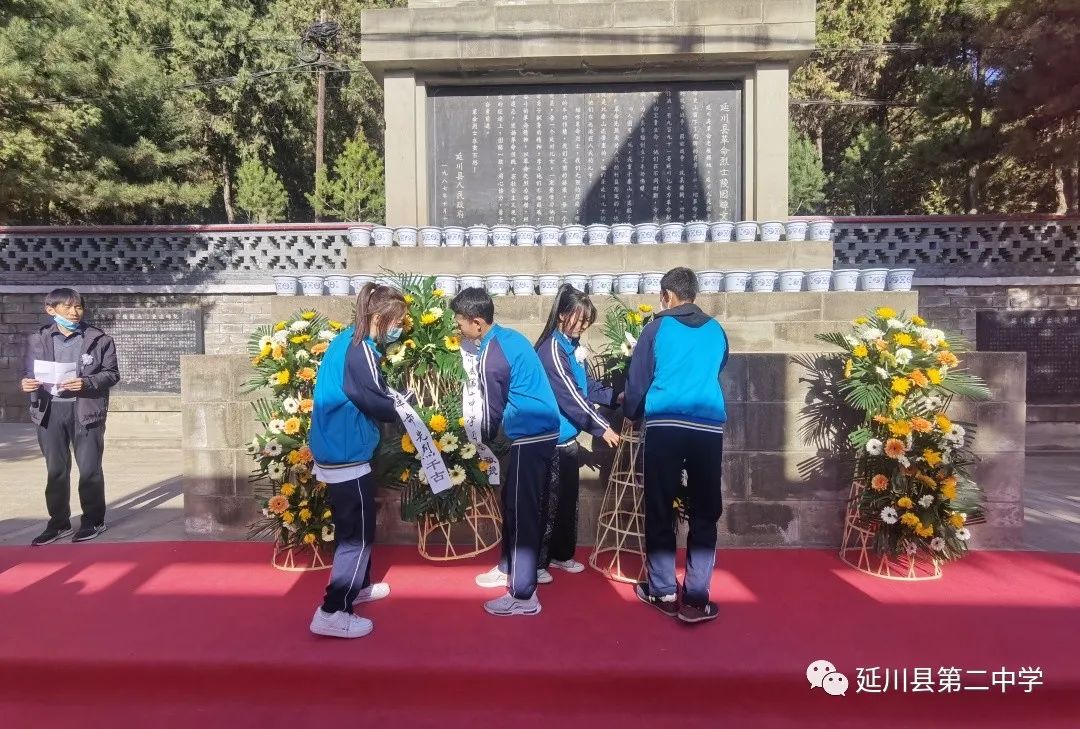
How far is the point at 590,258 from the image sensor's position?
688 centimetres

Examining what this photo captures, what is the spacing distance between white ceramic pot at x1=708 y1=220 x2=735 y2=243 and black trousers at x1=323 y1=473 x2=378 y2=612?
473 cm

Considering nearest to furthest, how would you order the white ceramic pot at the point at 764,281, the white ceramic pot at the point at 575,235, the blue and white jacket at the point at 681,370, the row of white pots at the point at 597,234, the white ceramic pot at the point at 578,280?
the blue and white jacket at the point at 681,370
the white ceramic pot at the point at 764,281
the white ceramic pot at the point at 578,280
the row of white pots at the point at 597,234
the white ceramic pot at the point at 575,235

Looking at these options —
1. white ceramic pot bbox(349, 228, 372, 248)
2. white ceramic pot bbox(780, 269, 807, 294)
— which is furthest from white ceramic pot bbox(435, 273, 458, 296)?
white ceramic pot bbox(780, 269, 807, 294)

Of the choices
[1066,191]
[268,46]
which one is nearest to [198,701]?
[1066,191]

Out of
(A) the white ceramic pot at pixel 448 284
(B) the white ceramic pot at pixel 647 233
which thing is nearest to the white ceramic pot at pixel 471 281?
(A) the white ceramic pot at pixel 448 284

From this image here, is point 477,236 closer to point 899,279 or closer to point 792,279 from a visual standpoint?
point 792,279

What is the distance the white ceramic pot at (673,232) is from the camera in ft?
22.5

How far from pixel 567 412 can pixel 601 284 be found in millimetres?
2625

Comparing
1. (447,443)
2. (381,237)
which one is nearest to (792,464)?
(447,443)

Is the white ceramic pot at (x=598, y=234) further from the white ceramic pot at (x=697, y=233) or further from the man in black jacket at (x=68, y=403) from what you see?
the man in black jacket at (x=68, y=403)

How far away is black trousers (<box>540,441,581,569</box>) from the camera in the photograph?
4098 mm

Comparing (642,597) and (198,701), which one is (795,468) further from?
(198,701)

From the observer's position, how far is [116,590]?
4105mm

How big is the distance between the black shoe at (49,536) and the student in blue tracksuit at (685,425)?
4.63m
